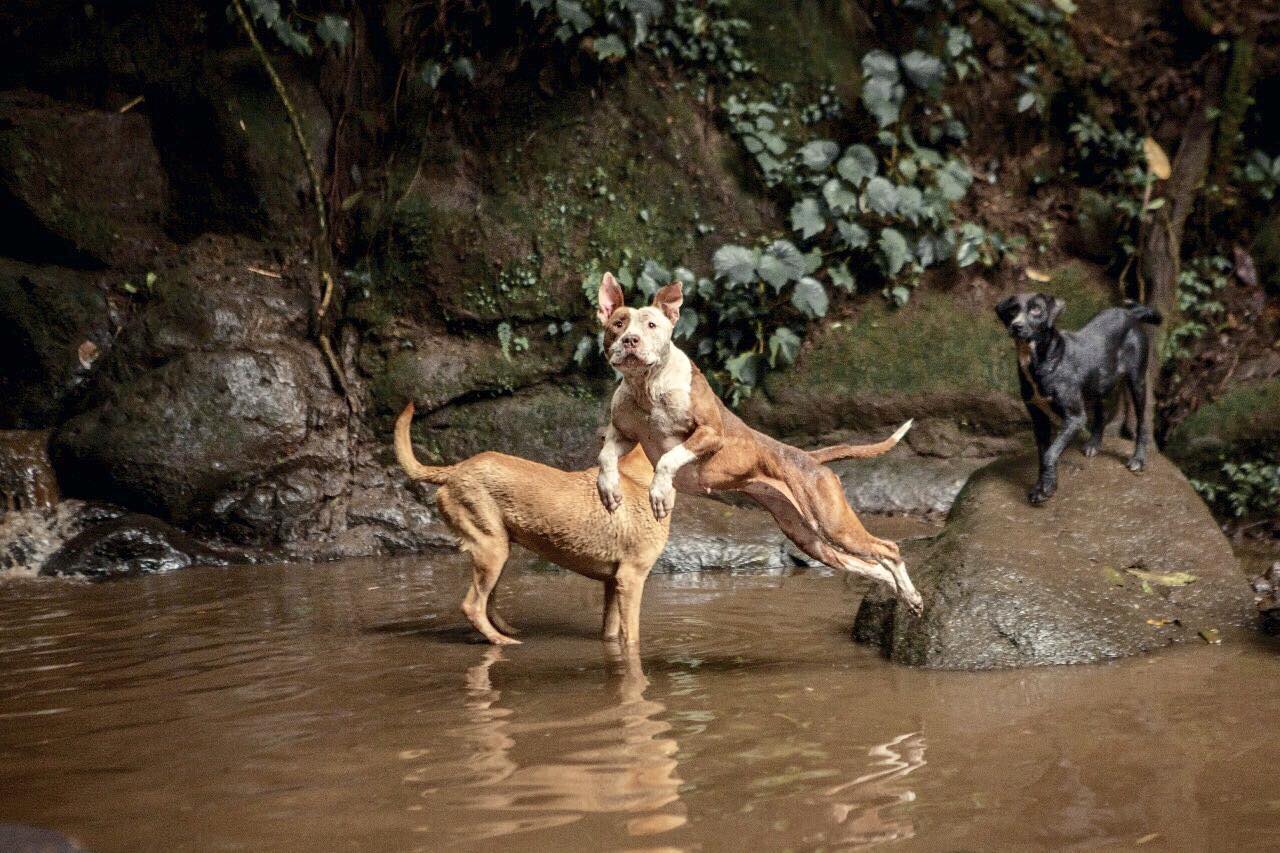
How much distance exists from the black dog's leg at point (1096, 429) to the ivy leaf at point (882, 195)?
13.7 feet

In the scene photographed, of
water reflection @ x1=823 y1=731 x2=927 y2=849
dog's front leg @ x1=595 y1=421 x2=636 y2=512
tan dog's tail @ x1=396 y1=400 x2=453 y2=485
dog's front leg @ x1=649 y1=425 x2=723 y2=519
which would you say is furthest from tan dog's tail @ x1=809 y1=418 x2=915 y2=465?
tan dog's tail @ x1=396 y1=400 x2=453 y2=485

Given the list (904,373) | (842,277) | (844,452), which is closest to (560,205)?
(842,277)

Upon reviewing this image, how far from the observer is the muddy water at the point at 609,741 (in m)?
3.06

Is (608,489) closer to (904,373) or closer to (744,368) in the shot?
(744,368)

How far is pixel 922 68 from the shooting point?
34.6 feet

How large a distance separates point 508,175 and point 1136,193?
5919mm

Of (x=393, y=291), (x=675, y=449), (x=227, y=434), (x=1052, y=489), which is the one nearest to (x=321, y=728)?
(x=675, y=449)

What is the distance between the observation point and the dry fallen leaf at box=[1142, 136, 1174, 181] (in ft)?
34.4

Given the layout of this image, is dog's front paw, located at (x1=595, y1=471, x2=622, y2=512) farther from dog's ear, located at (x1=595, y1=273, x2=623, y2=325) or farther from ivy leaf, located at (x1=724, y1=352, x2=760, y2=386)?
ivy leaf, located at (x1=724, y1=352, x2=760, y2=386)

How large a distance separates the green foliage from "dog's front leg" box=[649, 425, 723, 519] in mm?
5687

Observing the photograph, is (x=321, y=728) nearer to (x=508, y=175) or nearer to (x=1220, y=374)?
(x=508, y=175)

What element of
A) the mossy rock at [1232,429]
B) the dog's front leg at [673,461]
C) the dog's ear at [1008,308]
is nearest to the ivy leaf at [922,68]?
the mossy rock at [1232,429]

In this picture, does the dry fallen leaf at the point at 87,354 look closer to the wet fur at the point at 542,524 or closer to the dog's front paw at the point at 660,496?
the wet fur at the point at 542,524

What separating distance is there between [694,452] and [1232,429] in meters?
6.27
